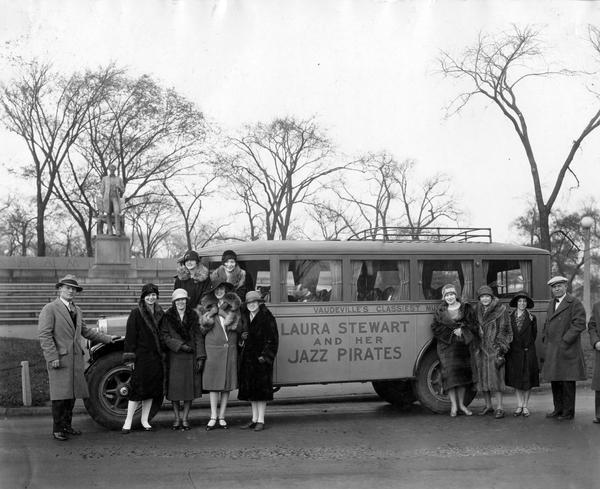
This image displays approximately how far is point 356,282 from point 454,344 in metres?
1.54

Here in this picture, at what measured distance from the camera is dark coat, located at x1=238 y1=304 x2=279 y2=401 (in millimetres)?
7922

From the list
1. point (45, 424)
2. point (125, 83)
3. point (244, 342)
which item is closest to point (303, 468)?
point (244, 342)

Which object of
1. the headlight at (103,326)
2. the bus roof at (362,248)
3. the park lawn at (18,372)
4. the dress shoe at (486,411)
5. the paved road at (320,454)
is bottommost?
the dress shoe at (486,411)

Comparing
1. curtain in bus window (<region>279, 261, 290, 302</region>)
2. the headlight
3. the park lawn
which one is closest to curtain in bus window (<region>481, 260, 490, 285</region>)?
curtain in bus window (<region>279, 261, 290, 302</region>)

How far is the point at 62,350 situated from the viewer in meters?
7.63

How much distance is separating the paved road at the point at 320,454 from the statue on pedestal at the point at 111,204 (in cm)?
1739

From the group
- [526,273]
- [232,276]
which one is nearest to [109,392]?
[232,276]

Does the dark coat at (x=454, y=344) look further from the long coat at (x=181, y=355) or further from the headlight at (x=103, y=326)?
the headlight at (x=103, y=326)

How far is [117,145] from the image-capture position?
33250 millimetres

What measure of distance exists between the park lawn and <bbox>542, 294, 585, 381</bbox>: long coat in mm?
6937

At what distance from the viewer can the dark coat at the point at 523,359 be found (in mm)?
8859

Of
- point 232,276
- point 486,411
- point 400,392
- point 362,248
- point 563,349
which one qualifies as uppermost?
point 362,248

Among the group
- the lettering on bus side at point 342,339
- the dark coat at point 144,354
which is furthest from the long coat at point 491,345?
the dark coat at point 144,354

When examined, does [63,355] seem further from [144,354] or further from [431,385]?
[431,385]
